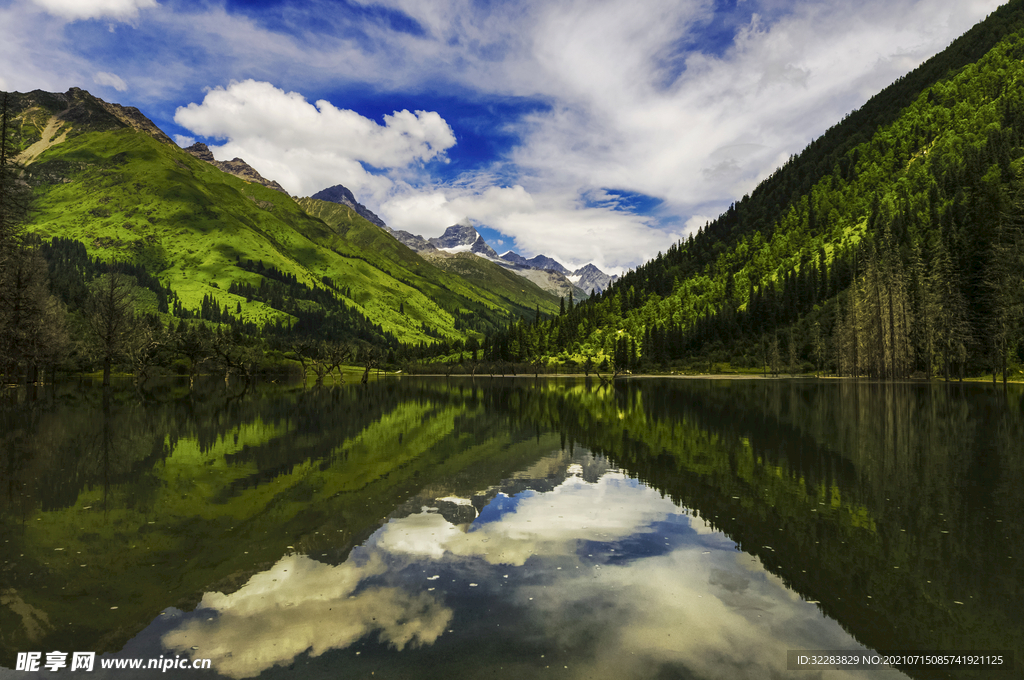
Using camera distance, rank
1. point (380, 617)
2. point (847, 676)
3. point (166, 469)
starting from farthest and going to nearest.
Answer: point (166, 469) → point (380, 617) → point (847, 676)

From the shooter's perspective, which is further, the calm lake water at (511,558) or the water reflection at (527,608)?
the calm lake water at (511,558)

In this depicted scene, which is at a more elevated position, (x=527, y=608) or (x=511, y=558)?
(x=527, y=608)

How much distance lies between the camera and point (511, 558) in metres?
14.2

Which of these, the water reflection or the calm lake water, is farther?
the calm lake water

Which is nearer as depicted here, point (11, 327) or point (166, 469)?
point (166, 469)

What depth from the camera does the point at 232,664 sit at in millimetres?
8750

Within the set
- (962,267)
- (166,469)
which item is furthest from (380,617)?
(962,267)

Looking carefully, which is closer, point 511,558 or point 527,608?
point 527,608

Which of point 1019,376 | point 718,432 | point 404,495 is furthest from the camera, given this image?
point 1019,376

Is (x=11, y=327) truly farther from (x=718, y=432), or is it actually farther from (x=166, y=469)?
(x=718, y=432)

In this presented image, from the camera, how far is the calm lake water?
30.4 ft

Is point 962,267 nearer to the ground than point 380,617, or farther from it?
farther from it

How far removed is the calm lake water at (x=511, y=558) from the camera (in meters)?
9.26

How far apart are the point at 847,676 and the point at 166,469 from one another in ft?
94.0
